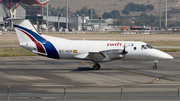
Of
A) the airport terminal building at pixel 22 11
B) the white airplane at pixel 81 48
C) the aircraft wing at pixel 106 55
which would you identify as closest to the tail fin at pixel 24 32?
the white airplane at pixel 81 48

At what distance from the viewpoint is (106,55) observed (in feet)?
102

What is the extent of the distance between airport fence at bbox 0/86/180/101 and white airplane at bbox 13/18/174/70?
390 inches

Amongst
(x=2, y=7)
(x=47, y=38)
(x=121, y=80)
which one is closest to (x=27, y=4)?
(x=2, y=7)

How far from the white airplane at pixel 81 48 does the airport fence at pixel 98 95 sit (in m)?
9.90

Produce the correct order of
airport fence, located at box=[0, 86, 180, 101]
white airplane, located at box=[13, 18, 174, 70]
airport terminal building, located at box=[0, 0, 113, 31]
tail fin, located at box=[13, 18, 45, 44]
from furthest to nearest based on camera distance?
airport terminal building, located at box=[0, 0, 113, 31] → tail fin, located at box=[13, 18, 45, 44] → white airplane, located at box=[13, 18, 174, 70] → airport fence, located at box=[0, 86, 180, 101]

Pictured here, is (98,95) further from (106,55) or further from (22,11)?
(22,11)

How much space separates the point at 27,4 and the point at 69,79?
134839 mm

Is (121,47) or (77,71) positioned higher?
(121,47)

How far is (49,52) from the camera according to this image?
31.3 metres

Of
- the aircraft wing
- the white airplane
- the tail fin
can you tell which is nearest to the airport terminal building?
the tail fin

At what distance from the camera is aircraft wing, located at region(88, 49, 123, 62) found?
3072 centimetres

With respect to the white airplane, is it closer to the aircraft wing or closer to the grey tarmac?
the aircraft wing

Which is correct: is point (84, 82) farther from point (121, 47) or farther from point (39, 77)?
point (121, 47)

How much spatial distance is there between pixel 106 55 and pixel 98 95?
1359cm
